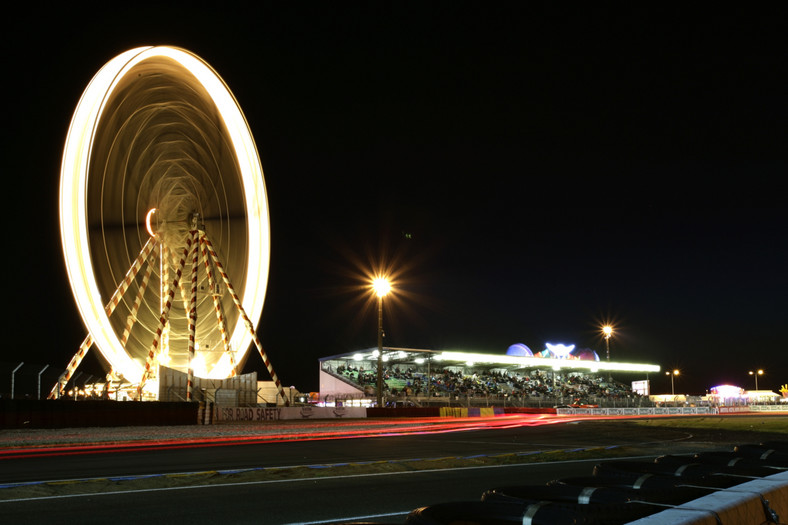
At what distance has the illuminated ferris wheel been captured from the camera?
3014 centimetres

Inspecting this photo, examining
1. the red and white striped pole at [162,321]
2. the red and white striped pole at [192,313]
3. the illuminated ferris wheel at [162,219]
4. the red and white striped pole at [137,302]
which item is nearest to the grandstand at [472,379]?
the illuminated ferris wheel at [162,219]

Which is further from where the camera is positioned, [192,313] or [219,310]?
[219,310]

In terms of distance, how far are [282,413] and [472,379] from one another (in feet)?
143

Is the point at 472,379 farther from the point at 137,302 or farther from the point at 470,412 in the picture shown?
the point at 137,302

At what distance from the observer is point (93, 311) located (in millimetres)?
30125

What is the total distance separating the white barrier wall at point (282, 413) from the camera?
33938 mm

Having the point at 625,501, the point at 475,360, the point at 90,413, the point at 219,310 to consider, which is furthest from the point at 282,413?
the point at 475,360

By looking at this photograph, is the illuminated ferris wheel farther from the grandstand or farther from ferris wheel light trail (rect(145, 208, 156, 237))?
the grandstand

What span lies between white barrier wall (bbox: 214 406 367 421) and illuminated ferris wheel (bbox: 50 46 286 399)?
84.2 inches

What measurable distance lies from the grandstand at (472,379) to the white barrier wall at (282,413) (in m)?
11.9

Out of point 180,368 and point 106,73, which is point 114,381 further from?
point 106,73

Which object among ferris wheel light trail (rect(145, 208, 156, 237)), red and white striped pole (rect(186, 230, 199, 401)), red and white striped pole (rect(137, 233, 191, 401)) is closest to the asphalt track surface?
red and white striped pole (rect(137, 233, 191, 401))

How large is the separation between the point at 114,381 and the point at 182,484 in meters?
31.0

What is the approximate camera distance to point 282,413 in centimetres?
3681
